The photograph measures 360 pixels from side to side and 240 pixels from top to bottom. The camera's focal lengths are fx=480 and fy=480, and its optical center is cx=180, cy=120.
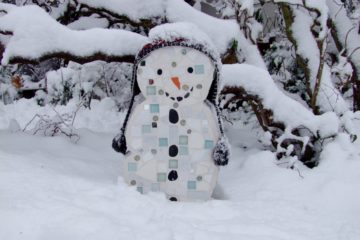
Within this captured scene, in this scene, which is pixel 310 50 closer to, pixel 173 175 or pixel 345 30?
pixel 345 30

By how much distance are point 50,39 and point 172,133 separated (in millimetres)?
1236

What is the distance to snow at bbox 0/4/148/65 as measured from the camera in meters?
3.54

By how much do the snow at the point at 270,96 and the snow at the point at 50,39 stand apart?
0.76 m

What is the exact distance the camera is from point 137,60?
3125 millimetres

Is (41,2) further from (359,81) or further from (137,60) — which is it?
(359,81)

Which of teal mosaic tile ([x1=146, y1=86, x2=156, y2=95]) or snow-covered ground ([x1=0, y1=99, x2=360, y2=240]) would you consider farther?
teal mosaic tile ([x1=146, y1=86, x2=156, y2=95])

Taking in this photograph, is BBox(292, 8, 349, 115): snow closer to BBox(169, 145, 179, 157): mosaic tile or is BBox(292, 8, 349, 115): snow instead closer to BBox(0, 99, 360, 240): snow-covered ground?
BBox(0, 99, 360, 240): snow-covered ground

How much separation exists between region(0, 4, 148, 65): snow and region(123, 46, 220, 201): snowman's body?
574 mm

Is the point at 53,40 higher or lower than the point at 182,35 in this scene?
lower

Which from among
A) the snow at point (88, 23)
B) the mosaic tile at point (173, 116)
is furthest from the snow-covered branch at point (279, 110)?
the snow at point (88, 23)

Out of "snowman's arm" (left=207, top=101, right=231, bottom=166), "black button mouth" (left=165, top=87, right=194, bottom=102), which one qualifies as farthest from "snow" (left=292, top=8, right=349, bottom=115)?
"black button mouth" (left=165, top=87, right=194, bottom=102)

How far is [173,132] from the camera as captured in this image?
3.15 metres

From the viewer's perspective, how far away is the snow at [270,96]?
3.75m

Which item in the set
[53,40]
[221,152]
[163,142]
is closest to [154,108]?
[163,142]
